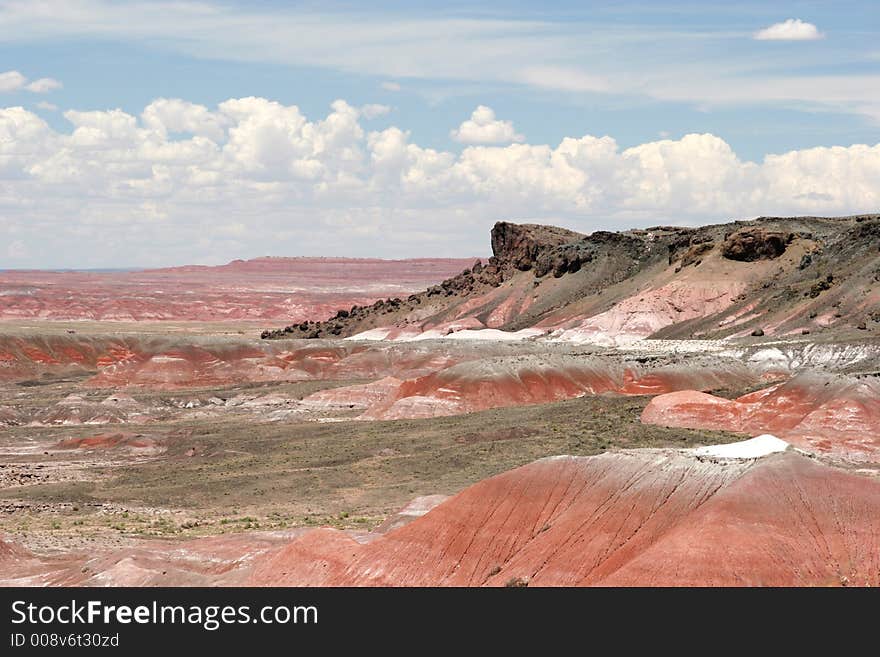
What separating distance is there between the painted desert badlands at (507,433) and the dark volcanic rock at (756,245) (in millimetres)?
296

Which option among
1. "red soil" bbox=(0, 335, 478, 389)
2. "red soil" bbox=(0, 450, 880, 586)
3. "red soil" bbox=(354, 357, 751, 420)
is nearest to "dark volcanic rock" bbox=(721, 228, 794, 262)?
"red soil" bbox=(0, 335, 478, 389)

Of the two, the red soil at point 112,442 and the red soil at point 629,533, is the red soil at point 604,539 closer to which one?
the red soil at point 629,533

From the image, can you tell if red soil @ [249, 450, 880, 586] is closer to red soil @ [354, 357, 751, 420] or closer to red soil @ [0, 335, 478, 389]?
red soil @ [354, 357, 751, 420]

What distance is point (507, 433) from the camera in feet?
205

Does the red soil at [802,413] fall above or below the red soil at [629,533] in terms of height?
below

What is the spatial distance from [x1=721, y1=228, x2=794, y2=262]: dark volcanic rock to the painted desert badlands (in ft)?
0.97

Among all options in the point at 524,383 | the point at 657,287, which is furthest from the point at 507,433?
the point at 657,287

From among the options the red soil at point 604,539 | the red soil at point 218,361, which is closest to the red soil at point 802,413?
the red soil at point 604,539

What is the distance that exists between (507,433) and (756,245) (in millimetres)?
64364

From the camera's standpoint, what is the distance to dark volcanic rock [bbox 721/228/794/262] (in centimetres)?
11669

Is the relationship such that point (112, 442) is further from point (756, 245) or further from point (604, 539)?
point (756, 245)

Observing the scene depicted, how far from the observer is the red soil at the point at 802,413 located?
169 ft

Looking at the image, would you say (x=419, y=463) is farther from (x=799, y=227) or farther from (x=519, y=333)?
(x=799, y=227)

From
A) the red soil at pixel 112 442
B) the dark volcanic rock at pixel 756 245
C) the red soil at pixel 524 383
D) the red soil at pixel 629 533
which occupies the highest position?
the dark volcanic rock at pixel 756 245
